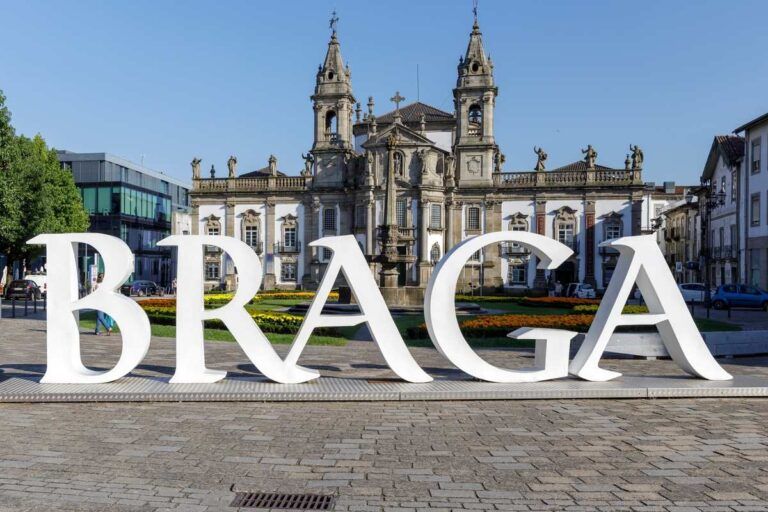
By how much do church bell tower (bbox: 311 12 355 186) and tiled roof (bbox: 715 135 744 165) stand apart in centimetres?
2901

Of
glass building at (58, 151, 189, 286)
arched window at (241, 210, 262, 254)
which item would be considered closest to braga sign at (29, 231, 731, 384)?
arched window at (241, 210, 262, 254)

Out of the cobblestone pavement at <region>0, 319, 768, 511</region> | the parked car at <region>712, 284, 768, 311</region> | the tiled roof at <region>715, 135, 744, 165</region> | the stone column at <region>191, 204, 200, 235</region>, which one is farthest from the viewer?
the stone column at <region>191, 204, 200, 235</region>

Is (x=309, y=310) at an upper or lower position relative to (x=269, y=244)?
lower

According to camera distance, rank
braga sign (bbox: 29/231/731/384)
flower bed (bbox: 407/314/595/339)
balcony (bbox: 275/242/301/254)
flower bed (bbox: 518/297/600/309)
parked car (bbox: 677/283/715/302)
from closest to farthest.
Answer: braga sign (bbox: 29/231/731/384) < flower bed (bbox: 407/314/595/339) < flower bed (bbox: 518/297/600/309) < parked car (bbox: 677/283/715/302) < balcony (bbox: 275/242/301/254)

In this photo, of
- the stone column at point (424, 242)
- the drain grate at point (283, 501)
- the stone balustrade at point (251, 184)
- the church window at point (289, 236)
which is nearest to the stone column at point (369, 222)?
the stone column at point (424, 242)

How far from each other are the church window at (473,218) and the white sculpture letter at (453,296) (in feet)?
150

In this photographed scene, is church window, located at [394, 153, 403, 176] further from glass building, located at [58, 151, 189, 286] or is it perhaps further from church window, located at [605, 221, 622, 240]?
glass building, located at [58, 151, 189, 286]

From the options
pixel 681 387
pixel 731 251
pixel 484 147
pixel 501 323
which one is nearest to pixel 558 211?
pixel 484 147

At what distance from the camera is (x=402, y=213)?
55.2 metres

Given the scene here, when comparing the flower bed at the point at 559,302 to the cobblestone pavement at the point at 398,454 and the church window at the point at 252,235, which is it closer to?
the cobblestone pavement at the point at 398,454

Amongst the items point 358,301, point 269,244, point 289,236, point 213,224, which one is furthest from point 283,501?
point 213,224

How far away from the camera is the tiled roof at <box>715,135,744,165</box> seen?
149ft

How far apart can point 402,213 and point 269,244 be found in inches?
496

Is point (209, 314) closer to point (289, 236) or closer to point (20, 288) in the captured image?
point (20, 288)
